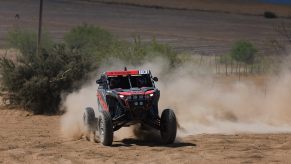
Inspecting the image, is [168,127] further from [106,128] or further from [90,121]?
[90,121]

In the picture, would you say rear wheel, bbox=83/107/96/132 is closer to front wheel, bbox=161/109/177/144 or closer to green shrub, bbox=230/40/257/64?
front wheel, bbox=161/109/177/144

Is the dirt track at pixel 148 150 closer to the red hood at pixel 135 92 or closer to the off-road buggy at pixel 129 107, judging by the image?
the off-road buggy at pixel 129 107

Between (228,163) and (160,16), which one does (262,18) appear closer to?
(160,16)

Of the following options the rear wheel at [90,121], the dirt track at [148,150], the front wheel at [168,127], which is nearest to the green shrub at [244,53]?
the dirt track at [148,150]

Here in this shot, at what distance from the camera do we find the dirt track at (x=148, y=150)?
46.9ft

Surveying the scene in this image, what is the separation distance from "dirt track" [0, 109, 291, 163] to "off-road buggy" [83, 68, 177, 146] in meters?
0.38

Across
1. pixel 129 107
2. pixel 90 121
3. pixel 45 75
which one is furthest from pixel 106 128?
pixel 45 75

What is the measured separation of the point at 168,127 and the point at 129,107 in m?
0.98

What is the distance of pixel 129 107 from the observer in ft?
53.6

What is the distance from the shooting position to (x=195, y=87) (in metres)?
24.2

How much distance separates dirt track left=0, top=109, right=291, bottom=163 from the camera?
14289mm

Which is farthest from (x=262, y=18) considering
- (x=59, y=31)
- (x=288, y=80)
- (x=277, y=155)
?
(x=277, y=155)

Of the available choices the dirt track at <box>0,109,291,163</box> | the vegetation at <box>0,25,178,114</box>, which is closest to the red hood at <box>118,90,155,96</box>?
the dirt track at <box>0,109,291,163</box>

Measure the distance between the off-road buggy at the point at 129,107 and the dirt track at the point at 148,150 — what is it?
14.9 inches
